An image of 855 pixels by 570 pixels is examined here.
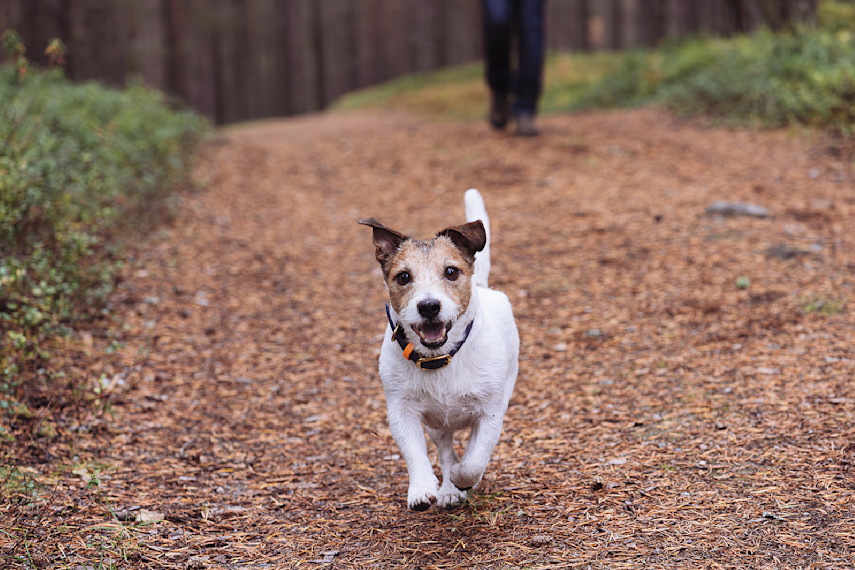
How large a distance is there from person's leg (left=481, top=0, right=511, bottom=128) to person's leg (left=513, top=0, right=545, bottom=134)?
0.26 meters

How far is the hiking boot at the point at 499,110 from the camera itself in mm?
11602

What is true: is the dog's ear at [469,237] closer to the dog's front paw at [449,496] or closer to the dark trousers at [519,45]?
the dog's front paw at [449,496]

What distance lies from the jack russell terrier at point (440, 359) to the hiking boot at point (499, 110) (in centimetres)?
808

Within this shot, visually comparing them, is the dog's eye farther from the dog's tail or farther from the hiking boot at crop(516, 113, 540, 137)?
the hiking boot at crop(516, 113, 540, 137)

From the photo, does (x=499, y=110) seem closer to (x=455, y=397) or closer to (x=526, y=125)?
(x=526, y=125)

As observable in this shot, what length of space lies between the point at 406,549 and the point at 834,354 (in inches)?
129

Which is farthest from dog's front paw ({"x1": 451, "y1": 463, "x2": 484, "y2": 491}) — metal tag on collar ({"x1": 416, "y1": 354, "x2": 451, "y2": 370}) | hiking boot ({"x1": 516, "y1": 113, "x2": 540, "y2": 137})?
hiking boot ({"x1": 516, "y1": 113, "x2": 540, "y2": 137})

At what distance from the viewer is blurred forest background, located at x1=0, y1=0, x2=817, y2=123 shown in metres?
15.0

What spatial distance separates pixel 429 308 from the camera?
137 inches

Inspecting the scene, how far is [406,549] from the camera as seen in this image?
368cm

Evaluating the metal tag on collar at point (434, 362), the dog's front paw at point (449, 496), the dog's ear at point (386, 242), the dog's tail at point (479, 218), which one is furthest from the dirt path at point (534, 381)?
the dog's ear at point (386, 242)

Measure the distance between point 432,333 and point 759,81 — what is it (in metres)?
9.51

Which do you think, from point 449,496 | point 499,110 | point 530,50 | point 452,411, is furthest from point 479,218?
point 499,110

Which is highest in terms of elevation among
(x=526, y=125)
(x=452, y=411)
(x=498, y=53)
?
(x=498, y=53)
